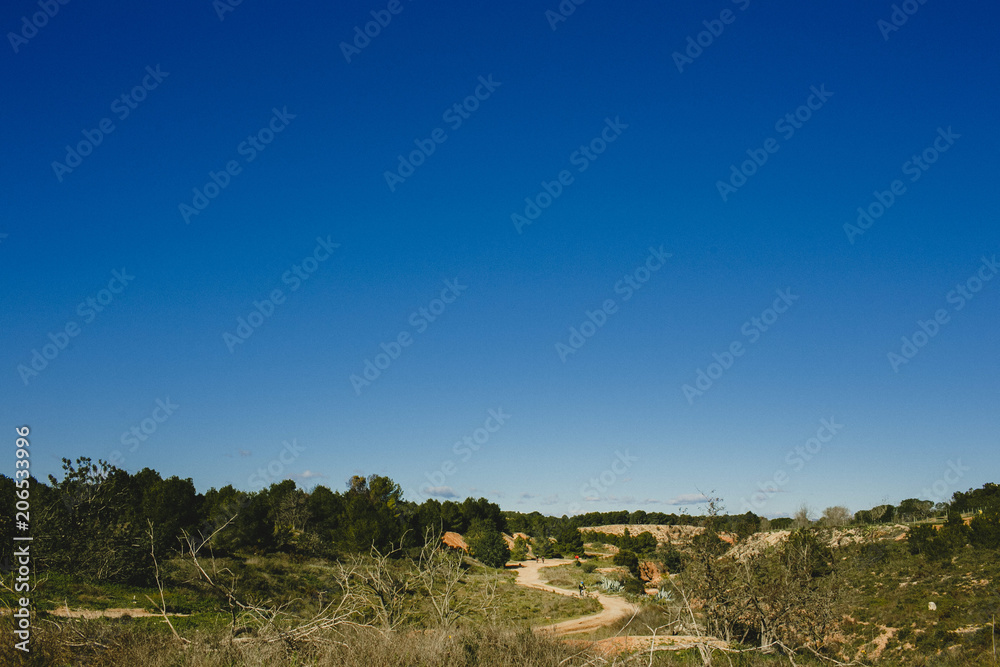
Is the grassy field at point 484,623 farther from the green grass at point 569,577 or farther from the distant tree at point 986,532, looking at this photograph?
the distant tree at point 986,532

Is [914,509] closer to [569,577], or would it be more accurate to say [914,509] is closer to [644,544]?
[644,544]

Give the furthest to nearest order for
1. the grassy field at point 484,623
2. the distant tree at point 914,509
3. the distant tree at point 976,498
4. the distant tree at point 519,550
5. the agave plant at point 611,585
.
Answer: the distant tree at point 519,550 < the distant tree at point 914,509 < the distant tree at point 976,498 < the agave plant at point 611,585 < the grassy field at point 484,623

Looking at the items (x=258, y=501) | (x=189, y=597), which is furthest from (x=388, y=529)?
(x=189, y=597)

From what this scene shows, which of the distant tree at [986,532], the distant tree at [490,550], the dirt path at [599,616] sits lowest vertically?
the dirt path at [599,616]

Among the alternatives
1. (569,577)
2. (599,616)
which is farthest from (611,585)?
(599,616)

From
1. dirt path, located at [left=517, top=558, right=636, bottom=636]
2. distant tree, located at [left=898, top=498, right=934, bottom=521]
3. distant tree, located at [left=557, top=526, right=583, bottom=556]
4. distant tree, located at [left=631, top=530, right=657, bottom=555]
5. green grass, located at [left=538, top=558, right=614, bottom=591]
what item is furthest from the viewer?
distant tree, located at [left=557, top=526, right=583, bottom=556]

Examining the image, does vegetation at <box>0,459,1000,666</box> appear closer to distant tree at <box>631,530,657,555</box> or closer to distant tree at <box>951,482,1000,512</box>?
distant tree at <box>951,482,1000,512</box>

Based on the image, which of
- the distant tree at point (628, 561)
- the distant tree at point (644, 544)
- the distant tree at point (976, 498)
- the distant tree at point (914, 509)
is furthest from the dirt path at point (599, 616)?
the distant tree at point (914, 509)

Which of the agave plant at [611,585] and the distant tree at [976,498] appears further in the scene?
the distant tree at [976,498]

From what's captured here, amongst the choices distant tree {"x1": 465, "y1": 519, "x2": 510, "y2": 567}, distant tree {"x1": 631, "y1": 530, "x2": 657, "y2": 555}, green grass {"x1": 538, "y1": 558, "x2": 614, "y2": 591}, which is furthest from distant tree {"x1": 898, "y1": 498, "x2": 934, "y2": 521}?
distant tree {"x1": 465, "y1": 519, "x2": 510, "y2": 567}

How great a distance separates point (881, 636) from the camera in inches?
910

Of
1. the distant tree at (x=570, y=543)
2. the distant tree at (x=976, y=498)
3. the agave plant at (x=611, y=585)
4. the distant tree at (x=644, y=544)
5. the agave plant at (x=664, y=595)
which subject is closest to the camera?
the agave plant at (x=664, y=595)

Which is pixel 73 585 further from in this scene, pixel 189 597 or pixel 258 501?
pixel 258 501

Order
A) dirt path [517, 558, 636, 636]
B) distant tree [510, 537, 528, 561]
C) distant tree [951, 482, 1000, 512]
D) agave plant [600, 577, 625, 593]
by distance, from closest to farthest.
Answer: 1. dirt path [517, 558, 636, 636]
2. agave plant [600, 577, 625, 593]
3. distant tree [951, 482, 1000, 512]
4. distant tree [510, 537, 528, 561]
